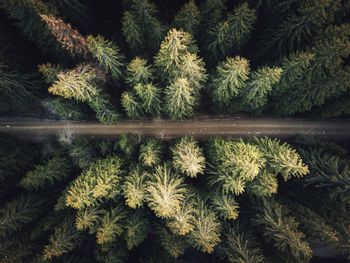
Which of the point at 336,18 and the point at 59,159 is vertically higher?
the point at 336,18

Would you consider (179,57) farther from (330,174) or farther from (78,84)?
(330,174)

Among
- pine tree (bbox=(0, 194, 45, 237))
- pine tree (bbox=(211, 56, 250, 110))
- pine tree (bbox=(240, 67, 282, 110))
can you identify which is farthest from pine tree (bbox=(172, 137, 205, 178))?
pine tree (bbox=(0, 194, 45, 237))

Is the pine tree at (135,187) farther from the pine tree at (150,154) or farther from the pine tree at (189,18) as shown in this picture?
the pine tree at (189,18)

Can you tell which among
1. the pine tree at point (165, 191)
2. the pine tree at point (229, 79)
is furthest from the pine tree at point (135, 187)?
the pine tree at point (229, 79)

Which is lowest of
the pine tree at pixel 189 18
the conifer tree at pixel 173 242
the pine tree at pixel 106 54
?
the conifer tree at pixel 173 242

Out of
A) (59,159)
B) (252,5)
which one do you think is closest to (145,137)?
(59,159)

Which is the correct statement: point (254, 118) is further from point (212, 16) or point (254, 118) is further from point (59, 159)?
point (59, 159)
